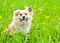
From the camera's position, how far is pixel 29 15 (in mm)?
5496

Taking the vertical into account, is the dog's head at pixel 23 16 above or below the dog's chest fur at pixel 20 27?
above

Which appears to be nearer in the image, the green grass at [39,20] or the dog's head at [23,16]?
the green grass at [39,20]

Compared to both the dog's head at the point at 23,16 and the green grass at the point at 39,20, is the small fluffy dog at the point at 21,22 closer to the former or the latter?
the dog's head at the point at 23,16

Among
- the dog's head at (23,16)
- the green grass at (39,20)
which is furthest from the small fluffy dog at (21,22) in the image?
the green grass at (39,20)

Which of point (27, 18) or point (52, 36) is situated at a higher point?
point (27, 18)

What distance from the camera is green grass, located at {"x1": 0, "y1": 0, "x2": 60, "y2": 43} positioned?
16.2 feet

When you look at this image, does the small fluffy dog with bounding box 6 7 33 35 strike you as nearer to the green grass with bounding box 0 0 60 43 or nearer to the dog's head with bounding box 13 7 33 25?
the dog's head with bounding box 13 7 33 25

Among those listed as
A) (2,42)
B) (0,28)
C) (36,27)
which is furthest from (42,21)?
(2,42)

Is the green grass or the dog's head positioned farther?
the dog's head

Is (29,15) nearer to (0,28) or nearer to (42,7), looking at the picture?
(0,28)

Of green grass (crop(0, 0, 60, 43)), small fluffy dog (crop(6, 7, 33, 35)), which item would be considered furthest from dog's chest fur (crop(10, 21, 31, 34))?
green grass (crop(0, 0, 60, 43))

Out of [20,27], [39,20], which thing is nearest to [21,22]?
[20,27]

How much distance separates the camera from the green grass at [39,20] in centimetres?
495

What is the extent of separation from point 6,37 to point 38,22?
4.39ft
